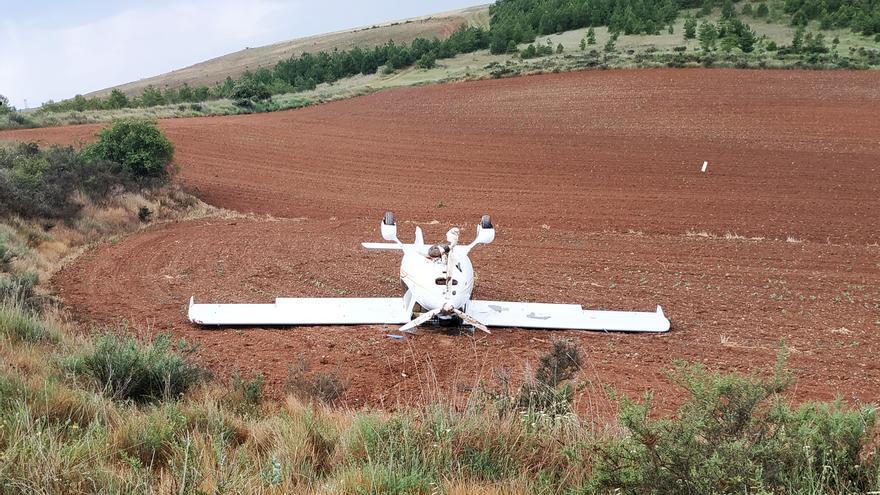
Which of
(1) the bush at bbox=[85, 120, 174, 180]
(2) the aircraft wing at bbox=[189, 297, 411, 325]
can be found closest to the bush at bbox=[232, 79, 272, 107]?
(1) the bush at bbox=[85, 120, 174, 180]

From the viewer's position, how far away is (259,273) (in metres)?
13.0

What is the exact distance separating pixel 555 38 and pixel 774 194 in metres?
50.4

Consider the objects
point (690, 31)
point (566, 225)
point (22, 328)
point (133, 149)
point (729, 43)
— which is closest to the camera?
point (22, 328)

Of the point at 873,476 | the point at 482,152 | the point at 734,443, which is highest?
the point at 734,443

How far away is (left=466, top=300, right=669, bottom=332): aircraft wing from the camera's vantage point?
1006cm

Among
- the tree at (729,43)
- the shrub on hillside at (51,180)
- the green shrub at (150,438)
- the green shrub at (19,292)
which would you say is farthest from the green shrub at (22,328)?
the tree at (729,43)

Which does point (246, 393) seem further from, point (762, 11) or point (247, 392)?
point (762, 11)

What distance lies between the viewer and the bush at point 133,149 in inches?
816

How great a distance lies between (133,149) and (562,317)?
55.8 ft

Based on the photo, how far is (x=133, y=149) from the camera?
20.9 metres

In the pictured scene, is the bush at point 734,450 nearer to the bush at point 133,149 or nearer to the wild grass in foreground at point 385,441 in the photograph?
the wild grass in foreground at point 385,441

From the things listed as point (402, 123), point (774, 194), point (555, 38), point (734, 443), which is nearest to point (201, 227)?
point (734, 443)

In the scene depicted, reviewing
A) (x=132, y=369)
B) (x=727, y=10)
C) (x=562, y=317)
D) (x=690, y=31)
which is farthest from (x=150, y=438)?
→ (x=727, y=10)

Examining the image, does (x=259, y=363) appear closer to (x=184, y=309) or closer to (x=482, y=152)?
(x=184, y=309)
